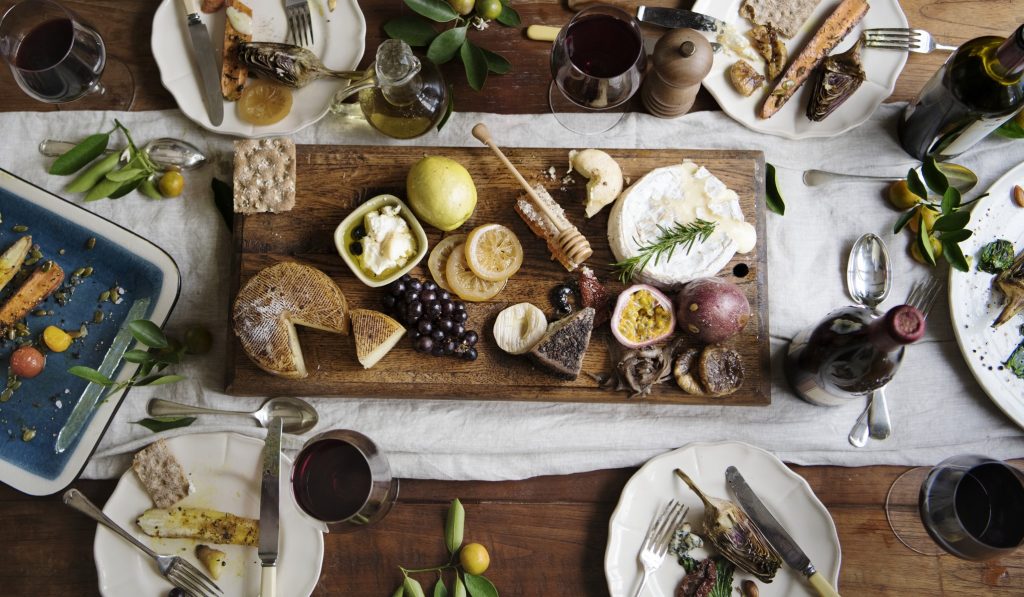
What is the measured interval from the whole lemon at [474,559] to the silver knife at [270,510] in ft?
1.70

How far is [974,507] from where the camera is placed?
5.70 ft

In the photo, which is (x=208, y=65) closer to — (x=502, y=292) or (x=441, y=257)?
(x=441, y=257)

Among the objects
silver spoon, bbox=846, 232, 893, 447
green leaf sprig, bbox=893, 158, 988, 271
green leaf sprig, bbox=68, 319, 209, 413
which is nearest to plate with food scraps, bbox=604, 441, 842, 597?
silver spoon, bbox=846, 232, 893, 447

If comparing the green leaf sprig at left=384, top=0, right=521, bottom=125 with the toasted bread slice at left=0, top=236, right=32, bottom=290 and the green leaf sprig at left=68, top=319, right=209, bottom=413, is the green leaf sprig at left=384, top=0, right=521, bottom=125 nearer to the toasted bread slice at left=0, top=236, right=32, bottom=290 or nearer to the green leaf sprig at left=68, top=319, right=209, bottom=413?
the green leaf sprig at left=68, top=319, right=209, bottom=413

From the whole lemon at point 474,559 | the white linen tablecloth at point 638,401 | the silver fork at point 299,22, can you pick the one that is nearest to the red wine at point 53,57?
the white linen tablecloth at point 638,401

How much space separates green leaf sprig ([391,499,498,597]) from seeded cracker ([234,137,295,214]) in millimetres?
1032

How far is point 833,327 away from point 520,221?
3.02 feet

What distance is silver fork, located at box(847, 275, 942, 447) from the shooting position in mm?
1990

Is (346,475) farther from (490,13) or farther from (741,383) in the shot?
(490,13)

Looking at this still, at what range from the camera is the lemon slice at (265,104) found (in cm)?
207

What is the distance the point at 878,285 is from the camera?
2.04 metres

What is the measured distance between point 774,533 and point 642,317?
27.4 inches

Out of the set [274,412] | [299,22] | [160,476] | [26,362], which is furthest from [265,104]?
[160,476]

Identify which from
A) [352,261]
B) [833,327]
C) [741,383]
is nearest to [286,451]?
[352,261]
